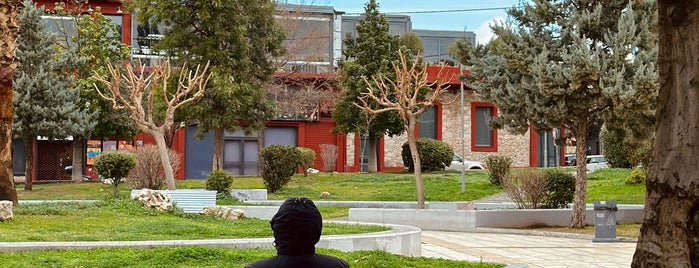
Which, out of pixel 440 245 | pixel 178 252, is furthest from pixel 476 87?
pixel 178 252

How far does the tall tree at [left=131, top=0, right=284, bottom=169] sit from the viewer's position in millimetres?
31375

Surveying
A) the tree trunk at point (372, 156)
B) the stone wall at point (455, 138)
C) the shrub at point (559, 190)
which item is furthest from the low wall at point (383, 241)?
the stone wall at point (455, 138)

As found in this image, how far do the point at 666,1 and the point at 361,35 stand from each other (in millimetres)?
33129

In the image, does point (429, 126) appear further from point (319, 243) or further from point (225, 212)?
point (319, 243)


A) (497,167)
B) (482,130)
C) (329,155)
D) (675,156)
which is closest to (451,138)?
(482,130)

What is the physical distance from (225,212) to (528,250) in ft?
20.6

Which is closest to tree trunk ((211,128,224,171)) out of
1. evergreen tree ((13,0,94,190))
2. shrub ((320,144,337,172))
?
evergreen tree ((13,0,94,190))

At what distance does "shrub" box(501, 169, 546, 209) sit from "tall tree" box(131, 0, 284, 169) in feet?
37.4

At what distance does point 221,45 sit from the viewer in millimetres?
32594

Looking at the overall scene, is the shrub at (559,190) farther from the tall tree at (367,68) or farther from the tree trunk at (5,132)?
the tall tree at (367,68)

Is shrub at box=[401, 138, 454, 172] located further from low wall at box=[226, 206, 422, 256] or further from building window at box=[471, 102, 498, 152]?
low wall at box=[226, 206, 422, 256]

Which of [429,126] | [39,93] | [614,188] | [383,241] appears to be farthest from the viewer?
[429,126]

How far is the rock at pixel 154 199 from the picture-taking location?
1880cm

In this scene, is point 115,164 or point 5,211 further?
point 115,164
